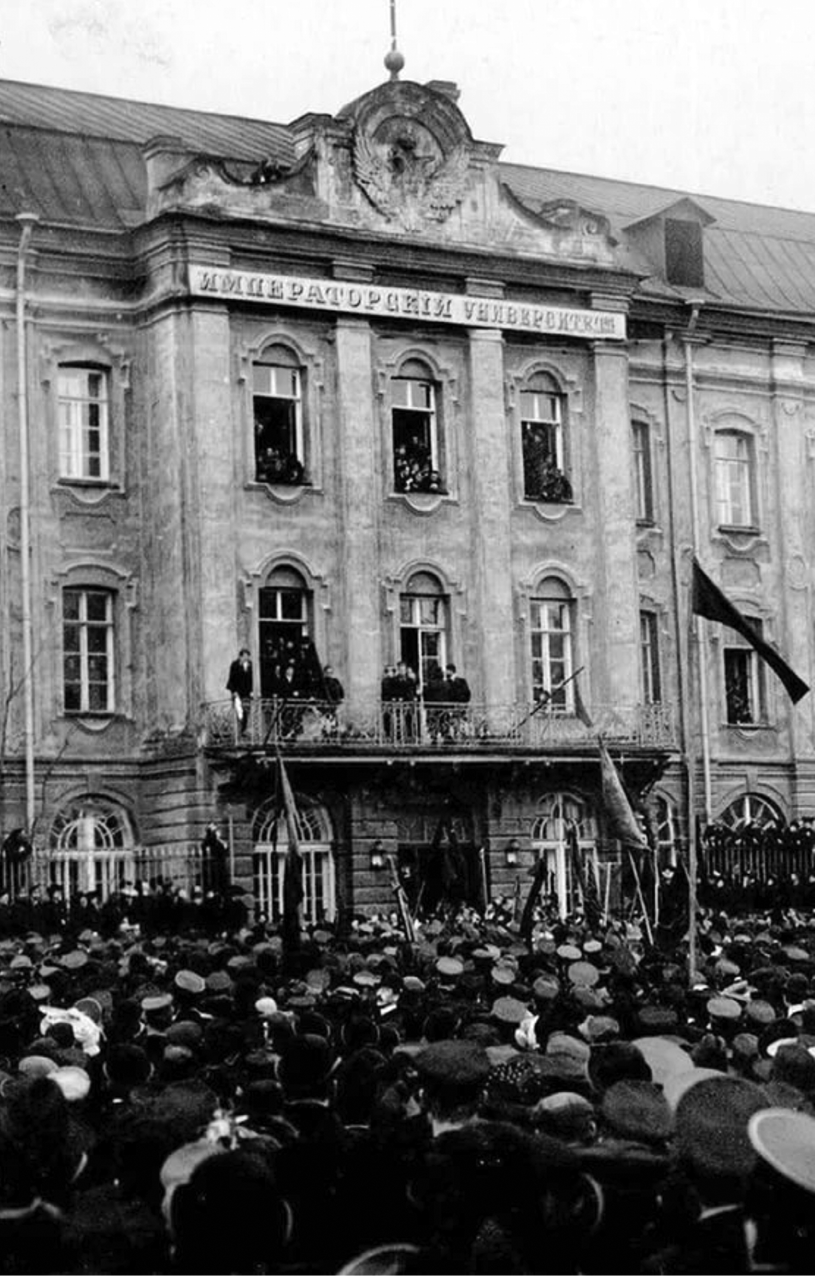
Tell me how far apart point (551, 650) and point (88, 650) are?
790 cm

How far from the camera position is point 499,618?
39938mm

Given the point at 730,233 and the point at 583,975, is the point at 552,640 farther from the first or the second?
the point at 583,975

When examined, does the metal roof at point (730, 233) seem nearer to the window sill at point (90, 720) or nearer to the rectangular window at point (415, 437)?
the rectangular window at point (415, 437)

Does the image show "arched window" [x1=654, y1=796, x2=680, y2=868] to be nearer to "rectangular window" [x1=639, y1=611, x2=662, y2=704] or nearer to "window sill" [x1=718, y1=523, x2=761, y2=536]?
"rectangular window" [x1=639, y1=611, x2=662, y2=704]

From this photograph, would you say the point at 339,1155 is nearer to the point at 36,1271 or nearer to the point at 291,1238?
the point at 291,1238

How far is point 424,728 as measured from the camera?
125ft

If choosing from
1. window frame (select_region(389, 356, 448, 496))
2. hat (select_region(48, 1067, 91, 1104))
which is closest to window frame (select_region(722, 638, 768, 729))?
window frame (select_region(389, 356, 448, 496))

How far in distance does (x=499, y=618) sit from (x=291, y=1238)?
107 feet

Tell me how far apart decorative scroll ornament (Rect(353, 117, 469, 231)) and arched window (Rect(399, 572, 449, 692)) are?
5743mm

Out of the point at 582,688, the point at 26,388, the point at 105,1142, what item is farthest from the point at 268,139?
the point at 105,1142

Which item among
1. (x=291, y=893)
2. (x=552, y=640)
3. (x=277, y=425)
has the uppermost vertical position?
(x=277, y=425)

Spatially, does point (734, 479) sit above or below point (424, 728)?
above

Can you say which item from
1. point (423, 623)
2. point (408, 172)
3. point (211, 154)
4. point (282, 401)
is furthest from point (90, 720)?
point (408, 172)

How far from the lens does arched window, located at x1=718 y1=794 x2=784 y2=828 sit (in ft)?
140
